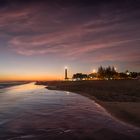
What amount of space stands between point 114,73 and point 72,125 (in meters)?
182

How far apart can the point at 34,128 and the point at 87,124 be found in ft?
8.56

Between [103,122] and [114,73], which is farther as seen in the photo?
[114,73]

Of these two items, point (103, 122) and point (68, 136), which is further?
point (103, 122)

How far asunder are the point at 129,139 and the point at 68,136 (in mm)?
2312

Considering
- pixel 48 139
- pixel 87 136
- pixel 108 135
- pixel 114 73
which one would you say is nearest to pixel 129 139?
pixel 108 135

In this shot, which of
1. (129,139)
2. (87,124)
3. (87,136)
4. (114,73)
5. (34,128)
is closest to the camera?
(129,139)

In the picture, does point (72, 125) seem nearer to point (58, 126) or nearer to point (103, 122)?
point (58, 126)

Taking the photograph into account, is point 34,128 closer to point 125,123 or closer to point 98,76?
point 125,123

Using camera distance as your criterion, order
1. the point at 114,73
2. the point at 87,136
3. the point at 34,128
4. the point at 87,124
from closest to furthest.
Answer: the point at 87,136
the point at 34,128
the point at 87,124
the point at 114,73

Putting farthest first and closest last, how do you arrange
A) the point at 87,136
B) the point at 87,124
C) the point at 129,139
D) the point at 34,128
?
the point at 87,124 < the point at 34,128 < the point at 87,136 < the point at 129,139

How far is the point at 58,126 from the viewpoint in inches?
407

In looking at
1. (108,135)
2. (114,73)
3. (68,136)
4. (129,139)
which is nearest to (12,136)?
(68,136)

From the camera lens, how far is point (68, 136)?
27.7 ft

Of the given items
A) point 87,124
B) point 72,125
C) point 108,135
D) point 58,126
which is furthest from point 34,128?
point 108,135
